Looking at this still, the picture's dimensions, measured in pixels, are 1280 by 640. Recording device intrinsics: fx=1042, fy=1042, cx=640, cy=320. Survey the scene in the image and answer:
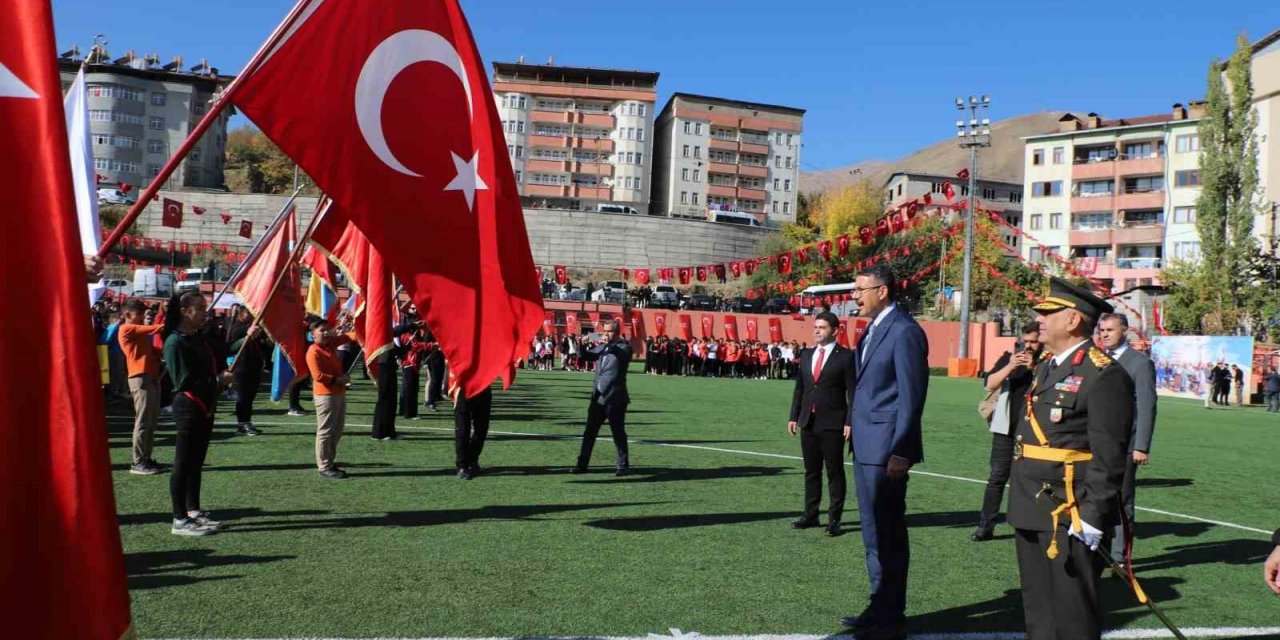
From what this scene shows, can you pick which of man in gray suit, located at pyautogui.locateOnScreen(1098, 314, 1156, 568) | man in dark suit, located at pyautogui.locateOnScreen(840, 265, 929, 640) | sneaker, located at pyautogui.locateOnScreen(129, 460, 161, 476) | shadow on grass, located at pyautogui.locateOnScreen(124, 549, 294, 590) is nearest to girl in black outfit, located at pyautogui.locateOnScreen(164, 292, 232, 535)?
shadow on grass, located at pyautogui.locateOnScreen(124, 549, 294, 590)

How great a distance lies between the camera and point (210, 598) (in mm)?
6262

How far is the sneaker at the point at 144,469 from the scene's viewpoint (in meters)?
10.9

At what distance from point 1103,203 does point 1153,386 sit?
90055 millimetres

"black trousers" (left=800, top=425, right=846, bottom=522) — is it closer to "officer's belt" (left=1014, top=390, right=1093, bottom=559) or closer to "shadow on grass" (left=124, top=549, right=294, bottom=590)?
"officer's belt" (left=1014, top=390, right=1093, bottom=559)

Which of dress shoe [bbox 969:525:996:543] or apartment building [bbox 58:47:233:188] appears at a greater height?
apartment building [bbox 58:47:233:188]

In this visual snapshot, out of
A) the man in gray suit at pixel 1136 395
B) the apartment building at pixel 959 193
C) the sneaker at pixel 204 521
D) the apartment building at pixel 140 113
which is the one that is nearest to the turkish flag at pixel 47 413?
the sneaker at pixel 204 521

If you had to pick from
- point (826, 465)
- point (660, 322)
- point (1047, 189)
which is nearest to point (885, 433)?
point (826, 465)

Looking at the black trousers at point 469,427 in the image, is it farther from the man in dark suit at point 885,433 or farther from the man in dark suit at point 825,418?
the man in dark suit at point 885,433

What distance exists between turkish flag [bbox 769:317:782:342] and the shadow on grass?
171 feet

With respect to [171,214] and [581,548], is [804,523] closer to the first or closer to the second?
[581,548]

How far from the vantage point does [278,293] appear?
13.5 metres

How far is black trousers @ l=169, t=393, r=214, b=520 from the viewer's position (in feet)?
26.8

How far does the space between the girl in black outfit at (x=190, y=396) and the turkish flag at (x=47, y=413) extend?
6044 mm

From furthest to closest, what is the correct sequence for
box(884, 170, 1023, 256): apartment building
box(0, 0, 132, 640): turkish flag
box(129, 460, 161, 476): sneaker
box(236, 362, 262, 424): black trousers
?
box(884, 170, 1023, 256): apartment building < box(236, 362, 262, 424): black trousers < box(129, 460, 161, 476): sneaker < box(0, 0, 132, 640): turkish flag
